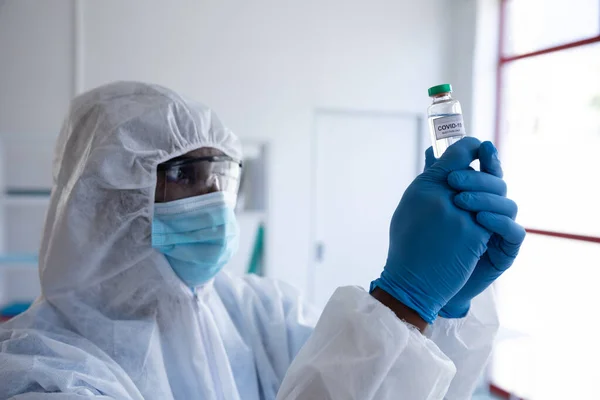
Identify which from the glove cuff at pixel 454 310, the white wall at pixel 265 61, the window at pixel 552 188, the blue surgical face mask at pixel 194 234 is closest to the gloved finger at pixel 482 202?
the glove cuff at pixel 454 310

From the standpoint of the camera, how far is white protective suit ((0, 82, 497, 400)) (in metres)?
0.87

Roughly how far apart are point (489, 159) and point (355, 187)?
272 cm

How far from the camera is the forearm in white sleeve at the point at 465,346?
94cm

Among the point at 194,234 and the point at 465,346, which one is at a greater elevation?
the point at 194,234

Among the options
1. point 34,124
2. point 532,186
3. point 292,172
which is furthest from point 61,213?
point 532,186

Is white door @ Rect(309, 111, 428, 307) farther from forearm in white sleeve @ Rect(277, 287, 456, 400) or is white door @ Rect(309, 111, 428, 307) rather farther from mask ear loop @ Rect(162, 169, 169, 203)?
forearm in white sleeve @ Rect(277, 287, 456, 400)

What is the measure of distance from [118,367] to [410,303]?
566mm

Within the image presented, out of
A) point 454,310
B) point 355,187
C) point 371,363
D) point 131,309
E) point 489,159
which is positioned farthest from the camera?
point 355,187

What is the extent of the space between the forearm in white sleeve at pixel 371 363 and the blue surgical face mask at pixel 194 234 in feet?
1.49

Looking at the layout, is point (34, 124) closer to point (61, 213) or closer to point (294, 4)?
point (294, 4)

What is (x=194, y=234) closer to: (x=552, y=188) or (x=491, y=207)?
(x=491, y=207)

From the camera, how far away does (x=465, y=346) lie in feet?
3.07

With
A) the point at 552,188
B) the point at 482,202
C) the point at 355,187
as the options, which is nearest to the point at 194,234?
the point at 482,202

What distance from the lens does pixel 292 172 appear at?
10.9 feet
